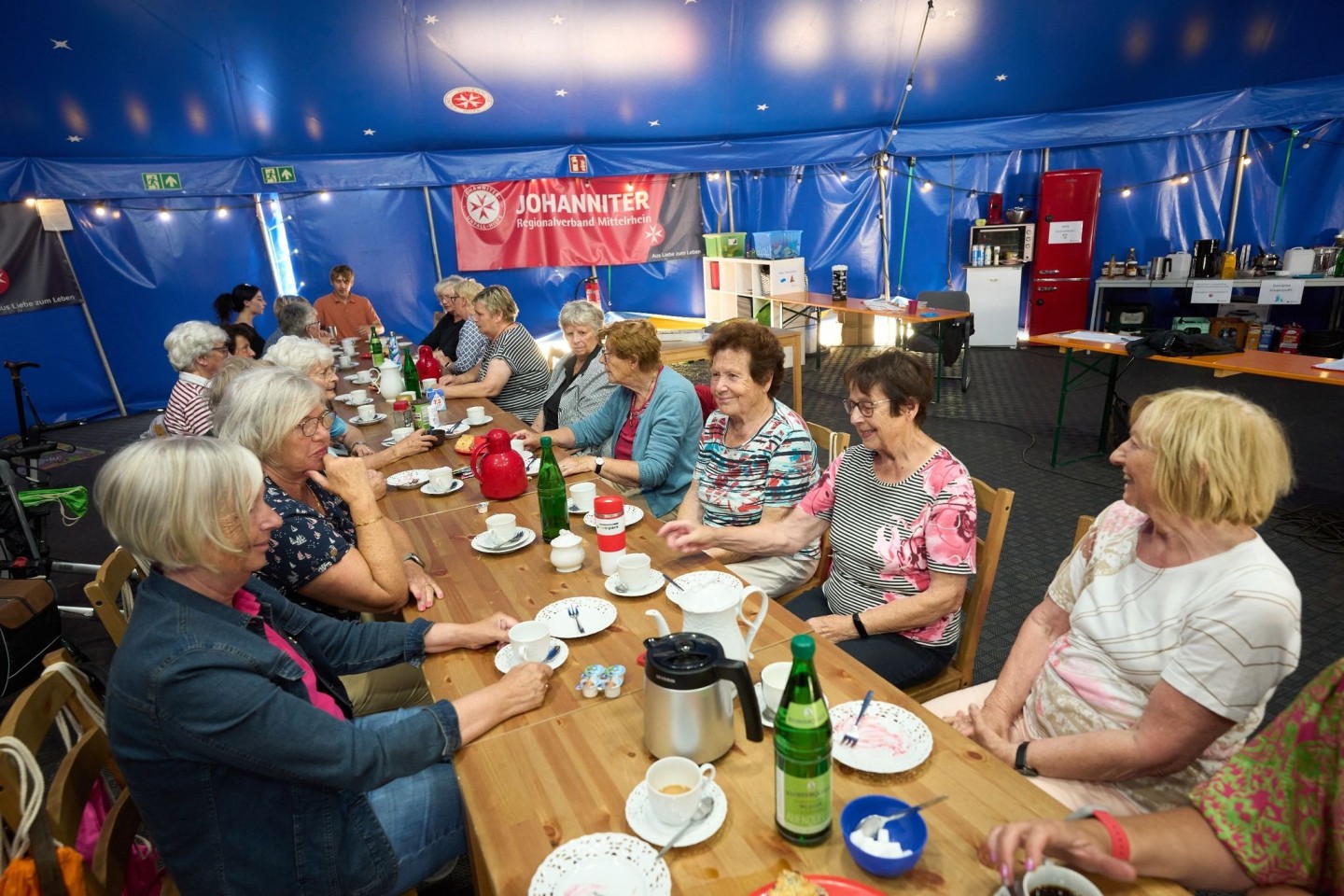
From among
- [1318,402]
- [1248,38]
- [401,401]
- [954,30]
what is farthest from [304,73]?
[1318,402]

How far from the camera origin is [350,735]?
120 cm

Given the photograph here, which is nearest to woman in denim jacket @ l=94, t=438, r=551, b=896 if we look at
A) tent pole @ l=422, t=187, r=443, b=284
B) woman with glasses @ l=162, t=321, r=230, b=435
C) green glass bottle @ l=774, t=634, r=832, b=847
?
green glass bottle @ l=774, t=634, r=832, b=847

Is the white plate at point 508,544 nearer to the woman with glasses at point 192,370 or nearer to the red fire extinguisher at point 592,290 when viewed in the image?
the woman with glasses at point 192,370

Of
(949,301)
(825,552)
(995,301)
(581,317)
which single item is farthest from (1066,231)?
(825,552)

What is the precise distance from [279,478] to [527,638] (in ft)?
3.37

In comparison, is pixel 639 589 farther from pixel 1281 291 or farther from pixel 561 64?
pixel 1281 291

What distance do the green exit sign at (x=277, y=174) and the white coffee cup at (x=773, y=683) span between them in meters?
7.70

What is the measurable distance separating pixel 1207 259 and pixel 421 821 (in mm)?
8852

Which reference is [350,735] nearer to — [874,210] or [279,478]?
[279,478]

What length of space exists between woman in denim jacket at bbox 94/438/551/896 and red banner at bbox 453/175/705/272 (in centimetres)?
780

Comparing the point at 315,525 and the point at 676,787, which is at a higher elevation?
the point at 315,525

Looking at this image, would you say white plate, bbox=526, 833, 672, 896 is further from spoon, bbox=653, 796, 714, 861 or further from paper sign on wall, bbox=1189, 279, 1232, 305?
paper sign on wall, bbox=1189, 279, 1232, 305

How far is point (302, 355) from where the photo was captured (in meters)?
3.06

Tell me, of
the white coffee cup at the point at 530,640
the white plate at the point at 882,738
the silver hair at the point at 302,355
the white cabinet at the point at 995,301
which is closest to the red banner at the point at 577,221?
the white cabinet at the point at 995,301
